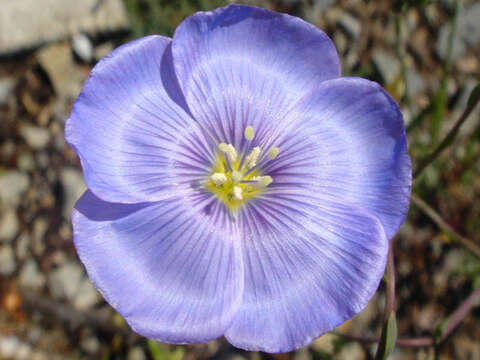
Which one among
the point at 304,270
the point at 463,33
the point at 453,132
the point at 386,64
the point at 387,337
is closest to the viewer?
the point at 387,337

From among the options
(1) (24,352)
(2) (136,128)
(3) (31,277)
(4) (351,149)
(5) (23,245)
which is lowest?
(1) (24,352)

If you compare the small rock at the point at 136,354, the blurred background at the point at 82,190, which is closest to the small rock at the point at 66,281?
the blurred background at the point at 82,190

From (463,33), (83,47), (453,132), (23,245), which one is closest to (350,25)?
(463,33)

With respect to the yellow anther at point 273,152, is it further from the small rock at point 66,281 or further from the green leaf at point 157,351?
the small rock at point 66,281

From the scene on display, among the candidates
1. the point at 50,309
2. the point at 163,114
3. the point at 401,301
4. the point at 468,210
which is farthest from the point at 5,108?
the point at 468,210

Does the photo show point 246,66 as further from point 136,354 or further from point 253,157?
point 136,354

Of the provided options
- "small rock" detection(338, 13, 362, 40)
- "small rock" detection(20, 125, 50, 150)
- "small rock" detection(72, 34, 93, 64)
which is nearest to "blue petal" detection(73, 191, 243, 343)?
"small rock" detection(20, 125, 50, 150)
